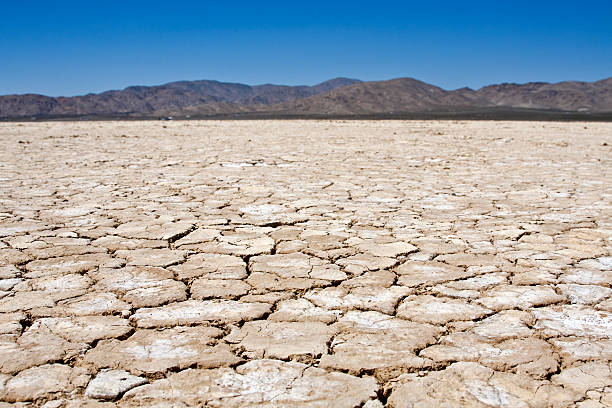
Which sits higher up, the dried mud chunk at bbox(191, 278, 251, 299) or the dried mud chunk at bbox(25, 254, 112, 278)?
the dried mud chunk at bbox(25, 254, 112, 278)

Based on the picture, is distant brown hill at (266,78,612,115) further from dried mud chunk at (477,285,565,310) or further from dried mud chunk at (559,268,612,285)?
dried mud chunk at (477,285,565,310)

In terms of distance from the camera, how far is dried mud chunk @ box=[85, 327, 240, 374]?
1.53 m

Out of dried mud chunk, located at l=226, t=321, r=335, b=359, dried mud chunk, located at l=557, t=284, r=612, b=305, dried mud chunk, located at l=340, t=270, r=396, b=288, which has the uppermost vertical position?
dried mud chunk, located at l=340, t=270, r=396, b=288

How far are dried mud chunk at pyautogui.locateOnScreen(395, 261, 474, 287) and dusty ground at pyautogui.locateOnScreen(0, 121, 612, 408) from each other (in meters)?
0.01

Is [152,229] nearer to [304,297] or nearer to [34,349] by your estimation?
[304,297]

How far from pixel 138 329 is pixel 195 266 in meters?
0.65

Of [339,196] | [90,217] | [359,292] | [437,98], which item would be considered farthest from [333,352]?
[437,98]

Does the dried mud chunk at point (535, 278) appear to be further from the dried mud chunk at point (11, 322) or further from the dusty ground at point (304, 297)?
the dried mud chunk at point (11, 322)

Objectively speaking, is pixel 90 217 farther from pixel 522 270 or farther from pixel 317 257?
pixel 522 270

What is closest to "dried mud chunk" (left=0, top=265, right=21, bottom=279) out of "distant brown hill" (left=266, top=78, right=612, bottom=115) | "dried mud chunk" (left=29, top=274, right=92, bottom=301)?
"dried mud chunk" (left=29, top=274, right=92, bottom=301)

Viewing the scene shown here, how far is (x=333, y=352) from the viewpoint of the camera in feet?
5.29

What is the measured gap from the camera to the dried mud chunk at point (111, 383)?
138 centimetres

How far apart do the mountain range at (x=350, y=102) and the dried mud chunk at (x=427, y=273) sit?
34463mm

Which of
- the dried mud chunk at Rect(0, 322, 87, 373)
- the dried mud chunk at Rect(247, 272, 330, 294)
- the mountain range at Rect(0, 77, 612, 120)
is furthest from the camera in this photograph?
the mountain range at Rect(0, 77, 612, 120)
